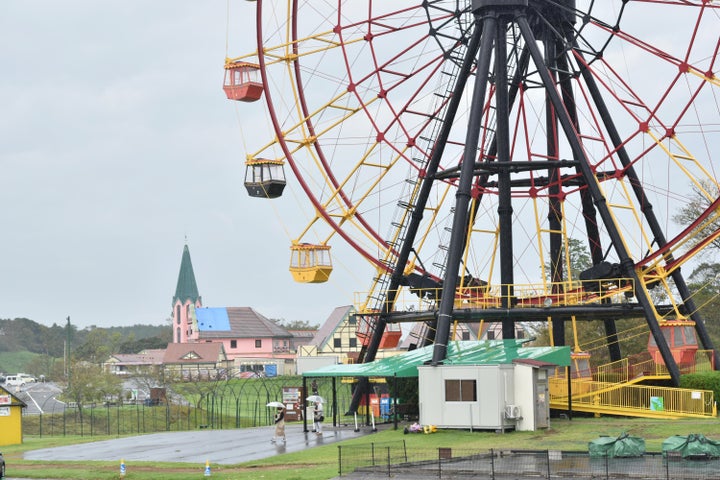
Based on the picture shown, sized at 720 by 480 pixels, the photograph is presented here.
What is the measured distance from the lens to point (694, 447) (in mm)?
30312

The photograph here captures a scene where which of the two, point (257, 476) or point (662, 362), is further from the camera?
point (662, 362)

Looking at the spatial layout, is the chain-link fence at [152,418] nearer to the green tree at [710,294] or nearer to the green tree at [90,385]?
the green tree at [90,385]

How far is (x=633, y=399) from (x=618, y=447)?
1666 centimetres

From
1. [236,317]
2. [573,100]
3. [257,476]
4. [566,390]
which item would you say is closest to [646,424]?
[566,390]

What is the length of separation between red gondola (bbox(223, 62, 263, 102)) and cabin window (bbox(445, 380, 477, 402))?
1748 centimetres

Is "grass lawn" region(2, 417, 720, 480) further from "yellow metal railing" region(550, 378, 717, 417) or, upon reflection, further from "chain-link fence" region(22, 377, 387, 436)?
"chain-link fence" region(22, 377, 387, 436)

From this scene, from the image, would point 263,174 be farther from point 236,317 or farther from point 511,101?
point 236,317

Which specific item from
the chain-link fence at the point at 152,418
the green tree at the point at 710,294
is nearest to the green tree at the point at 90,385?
the chain-link fence at the point at 152,418

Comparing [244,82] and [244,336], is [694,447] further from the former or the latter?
[244,336]

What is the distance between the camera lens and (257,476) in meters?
34.8

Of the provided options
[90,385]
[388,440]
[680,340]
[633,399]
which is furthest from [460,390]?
[90,385]

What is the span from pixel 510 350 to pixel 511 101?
46.9 feet

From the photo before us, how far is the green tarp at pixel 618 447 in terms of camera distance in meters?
31.5

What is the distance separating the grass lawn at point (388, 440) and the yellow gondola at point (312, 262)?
11.2 metres
